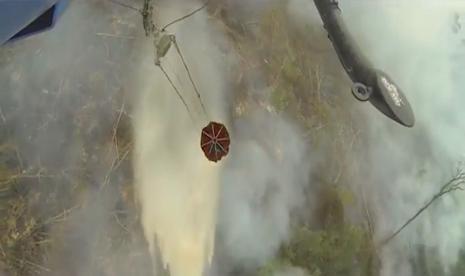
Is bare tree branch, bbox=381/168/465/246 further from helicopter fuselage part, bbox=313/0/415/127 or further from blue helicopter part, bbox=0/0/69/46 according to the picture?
blue helicopter part, bbox=0/0/69/46

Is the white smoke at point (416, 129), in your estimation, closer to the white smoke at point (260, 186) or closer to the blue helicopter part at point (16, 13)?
the white smoke at point (260, 186)

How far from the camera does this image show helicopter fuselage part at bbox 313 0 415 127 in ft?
3.28

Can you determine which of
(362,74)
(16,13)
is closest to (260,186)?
(362,74)

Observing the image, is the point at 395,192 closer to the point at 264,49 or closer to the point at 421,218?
the point at 421,218

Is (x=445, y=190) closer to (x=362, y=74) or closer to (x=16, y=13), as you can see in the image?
(x=362, y=74)

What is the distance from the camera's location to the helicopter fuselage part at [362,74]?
100cm

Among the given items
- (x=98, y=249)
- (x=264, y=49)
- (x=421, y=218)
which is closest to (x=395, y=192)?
(x=421, y=218)

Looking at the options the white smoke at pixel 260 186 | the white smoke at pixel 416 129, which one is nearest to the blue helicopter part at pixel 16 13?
the white smoke at pixel 260 186

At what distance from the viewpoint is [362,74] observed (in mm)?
1012

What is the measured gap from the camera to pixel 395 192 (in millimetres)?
1074

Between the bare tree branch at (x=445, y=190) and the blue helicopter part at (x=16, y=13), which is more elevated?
the blue helicopter part at (x=16, y=13)

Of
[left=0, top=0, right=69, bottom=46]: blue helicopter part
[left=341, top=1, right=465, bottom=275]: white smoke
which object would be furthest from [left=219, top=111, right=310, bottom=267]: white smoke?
[left=0, top=0, right=69, bottom=46]: blue helicopter part

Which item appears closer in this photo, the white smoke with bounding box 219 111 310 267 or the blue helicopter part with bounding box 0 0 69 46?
the blue helicopter part with bounding box 0 0 69 46

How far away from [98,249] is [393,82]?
19.3 inches
